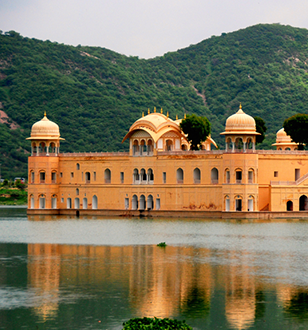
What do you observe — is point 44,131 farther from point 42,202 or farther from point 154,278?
point 154,278

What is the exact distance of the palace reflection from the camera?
21703 millimetres

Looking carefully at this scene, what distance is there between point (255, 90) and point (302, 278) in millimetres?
80749

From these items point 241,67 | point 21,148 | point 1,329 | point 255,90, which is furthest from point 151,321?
point 241,67

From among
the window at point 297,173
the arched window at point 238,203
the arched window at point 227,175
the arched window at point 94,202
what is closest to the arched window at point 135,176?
the arched window at point 94,202

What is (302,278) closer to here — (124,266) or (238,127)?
(124,266)

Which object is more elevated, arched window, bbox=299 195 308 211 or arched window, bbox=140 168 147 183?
arched window, bbox=140 168 147 183

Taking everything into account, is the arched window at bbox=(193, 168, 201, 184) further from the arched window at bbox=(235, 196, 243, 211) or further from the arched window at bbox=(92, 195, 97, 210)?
the arched window at bbox=(92, 195, 97, 210)

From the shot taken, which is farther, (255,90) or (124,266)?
(255,90)

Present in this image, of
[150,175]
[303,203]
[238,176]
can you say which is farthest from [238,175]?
[150,175]

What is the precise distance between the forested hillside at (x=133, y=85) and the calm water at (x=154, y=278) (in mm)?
47455

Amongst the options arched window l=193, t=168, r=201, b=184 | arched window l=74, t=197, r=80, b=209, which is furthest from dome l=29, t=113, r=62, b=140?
arched window l=193, t=168, r=201, b=184

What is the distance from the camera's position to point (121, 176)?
6481 centimetres

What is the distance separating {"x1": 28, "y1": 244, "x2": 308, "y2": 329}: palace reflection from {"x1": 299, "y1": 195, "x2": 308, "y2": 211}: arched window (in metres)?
25.9

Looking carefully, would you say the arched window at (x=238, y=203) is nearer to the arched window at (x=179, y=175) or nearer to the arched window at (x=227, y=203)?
the arched window at (x=227, y=203)
